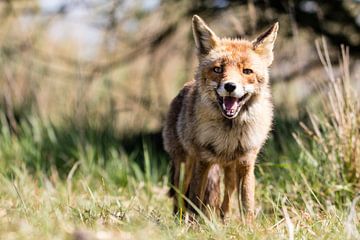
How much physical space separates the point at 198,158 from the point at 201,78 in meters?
0.64

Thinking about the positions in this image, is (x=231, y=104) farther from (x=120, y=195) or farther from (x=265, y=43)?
(x=120, y=195)

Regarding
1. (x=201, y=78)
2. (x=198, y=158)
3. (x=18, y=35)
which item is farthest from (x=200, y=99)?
(x=18, y=35)

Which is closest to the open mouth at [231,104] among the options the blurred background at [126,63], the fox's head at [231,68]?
the fox's head at [231,68]

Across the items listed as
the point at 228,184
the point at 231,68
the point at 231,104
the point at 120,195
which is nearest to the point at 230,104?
the point at 231,104

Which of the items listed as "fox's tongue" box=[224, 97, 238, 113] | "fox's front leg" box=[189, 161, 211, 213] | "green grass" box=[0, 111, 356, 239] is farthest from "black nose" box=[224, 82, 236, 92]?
"green grass" box=[0, 111, 356, 239]

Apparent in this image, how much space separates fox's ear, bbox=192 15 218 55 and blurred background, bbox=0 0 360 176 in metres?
1.83

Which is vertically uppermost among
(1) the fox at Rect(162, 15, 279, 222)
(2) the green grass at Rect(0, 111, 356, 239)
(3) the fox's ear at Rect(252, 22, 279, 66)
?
(3) the fox's ear at Rect(252, 22, 279, 66)

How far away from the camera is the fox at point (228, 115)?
14.1 ft

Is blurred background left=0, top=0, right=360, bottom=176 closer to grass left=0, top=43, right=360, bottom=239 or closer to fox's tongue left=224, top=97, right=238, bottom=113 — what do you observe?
grass left=0, top=43, right=360, bottom=239

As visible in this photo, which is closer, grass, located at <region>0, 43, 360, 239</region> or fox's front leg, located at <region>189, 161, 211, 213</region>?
grass, located at <region>0, 43, 360, 239</region>

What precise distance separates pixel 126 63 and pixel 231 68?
5.02 meters

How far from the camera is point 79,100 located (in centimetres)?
737

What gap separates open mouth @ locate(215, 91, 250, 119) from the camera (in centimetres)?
422

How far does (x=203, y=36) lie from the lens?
15.4 ft
